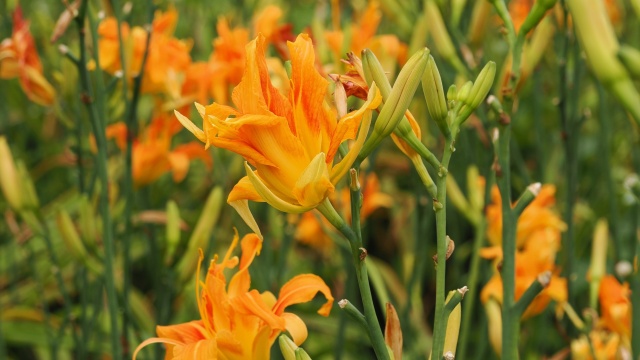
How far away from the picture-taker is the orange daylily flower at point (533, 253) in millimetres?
1111

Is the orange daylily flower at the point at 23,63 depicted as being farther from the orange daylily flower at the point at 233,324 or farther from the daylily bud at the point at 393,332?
the daylily bud at the point at 393,332

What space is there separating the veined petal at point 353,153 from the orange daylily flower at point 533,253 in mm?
437

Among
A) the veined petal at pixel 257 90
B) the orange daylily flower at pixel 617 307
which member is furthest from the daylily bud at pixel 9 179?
the orange daylily flower at pixel 617 307

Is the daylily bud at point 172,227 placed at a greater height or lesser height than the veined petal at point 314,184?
lesser

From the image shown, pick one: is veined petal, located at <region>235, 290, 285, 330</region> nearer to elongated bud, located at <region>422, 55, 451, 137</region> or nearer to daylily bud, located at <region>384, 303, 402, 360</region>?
daylily bud, located at <region>384, 303, 402, 360</region>

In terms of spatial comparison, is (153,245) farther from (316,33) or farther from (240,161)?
(316,33)

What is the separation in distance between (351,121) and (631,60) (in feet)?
0.72

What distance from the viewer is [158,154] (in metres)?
1.53

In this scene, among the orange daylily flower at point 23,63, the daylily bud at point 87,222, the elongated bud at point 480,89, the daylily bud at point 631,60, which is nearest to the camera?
the daylily bud at point 631,60

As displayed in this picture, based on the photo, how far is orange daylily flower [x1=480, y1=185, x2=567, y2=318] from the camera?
43.8 inches

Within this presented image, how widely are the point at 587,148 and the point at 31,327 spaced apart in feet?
5.56

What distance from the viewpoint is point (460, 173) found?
1.83m

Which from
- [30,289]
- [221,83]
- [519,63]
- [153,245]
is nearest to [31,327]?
[30,289]

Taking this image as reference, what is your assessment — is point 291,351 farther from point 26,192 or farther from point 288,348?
point 26,192
